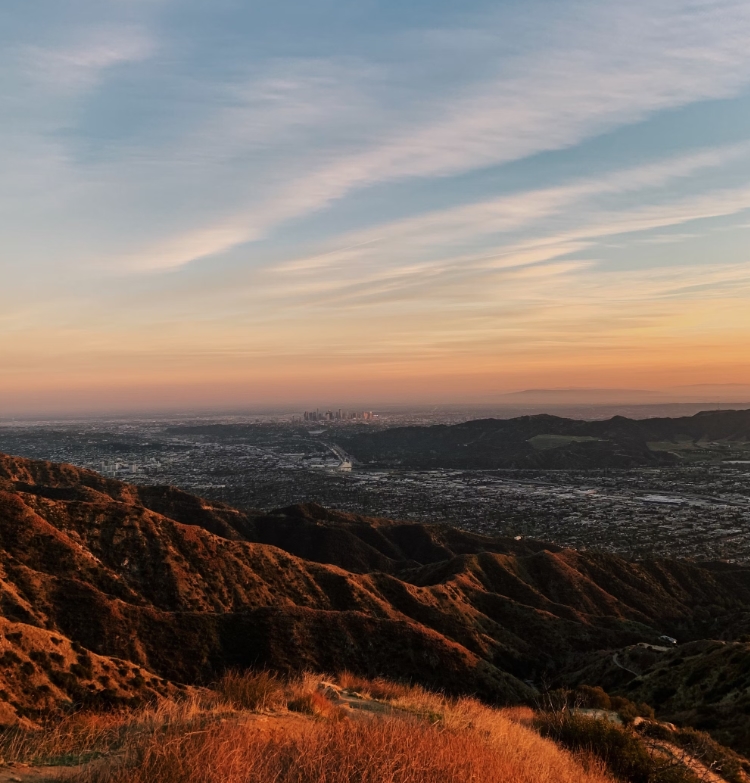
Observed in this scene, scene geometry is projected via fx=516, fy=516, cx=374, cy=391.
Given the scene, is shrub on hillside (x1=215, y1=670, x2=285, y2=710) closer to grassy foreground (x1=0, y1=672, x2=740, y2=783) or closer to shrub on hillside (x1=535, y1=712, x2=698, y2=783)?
grassy foreground (x1=0, y1=672, x2=740, y2=783)

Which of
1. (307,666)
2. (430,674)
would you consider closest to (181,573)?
(307,666)

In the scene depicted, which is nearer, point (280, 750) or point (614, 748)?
point (280, 750)

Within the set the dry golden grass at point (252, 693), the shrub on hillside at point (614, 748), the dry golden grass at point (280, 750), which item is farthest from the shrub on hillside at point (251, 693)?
the shrub on hillside at point (614, 748)

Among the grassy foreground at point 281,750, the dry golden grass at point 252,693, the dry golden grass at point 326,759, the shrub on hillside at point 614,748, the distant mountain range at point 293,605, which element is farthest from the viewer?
the distant mountain range at point 293,605

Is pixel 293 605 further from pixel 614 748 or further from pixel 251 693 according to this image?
pixel 614 748

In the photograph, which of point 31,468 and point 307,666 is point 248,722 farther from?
point 31,468

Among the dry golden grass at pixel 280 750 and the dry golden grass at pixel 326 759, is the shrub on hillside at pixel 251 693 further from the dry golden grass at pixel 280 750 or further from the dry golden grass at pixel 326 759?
the dry golden grass at pixel 326 759

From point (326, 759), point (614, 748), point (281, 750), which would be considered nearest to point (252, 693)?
point (281, 750)

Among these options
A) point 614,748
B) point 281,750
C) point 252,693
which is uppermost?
point 281,750
